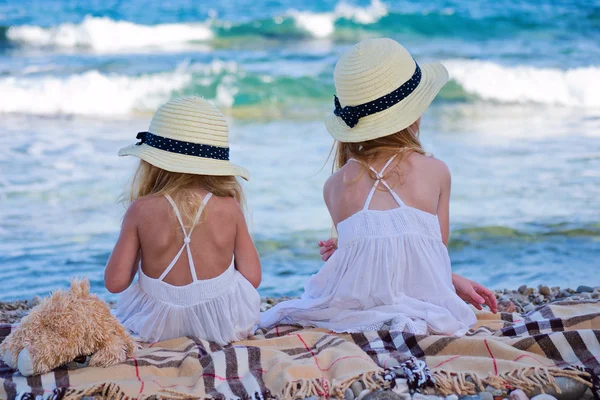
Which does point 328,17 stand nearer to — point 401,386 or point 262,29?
point 262,29

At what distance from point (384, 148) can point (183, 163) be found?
883 millimetres

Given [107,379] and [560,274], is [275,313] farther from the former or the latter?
[560,274]

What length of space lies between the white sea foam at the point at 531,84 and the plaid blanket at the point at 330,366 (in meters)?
9.42

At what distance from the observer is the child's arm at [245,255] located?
11.2 feet

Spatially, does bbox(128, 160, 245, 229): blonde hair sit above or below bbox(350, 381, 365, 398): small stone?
above

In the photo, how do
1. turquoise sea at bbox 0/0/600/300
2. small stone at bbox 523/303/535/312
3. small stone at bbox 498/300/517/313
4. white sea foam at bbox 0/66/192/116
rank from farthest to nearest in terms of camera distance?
white sea foam at bbox 0/66/192/116 → turquoise sea at bbox 0/0/600/300 → small stone at bbox 523/303/535/312 → small stone at bbox 498/300/517/313

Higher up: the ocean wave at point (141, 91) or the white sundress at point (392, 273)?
the white sundress at point (392, 273)

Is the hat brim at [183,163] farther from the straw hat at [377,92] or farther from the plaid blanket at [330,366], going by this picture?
the plaid blanket at [330,366]

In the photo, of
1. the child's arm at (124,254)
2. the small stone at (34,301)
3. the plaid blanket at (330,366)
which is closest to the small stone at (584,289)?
the plaid blanket at (330,366)

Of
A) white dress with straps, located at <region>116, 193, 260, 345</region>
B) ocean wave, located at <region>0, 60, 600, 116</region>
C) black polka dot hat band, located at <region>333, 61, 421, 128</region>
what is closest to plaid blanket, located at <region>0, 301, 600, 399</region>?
white dress with straps, located at <region>116, 193, 260, 345</region>

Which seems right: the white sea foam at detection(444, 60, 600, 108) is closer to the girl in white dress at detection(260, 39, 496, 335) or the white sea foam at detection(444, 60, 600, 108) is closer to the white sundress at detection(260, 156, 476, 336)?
the girl in white dress at detection(260, 39, 496, 335)

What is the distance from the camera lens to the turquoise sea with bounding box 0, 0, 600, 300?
18.4 feet

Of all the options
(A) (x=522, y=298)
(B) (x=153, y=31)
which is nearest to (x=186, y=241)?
(A) (x=522, y=298)

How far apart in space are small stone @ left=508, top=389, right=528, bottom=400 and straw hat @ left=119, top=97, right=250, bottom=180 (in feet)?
4.76
